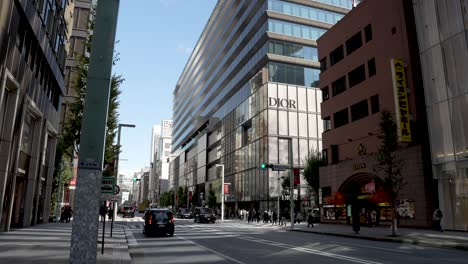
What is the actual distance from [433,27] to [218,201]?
52743 mm

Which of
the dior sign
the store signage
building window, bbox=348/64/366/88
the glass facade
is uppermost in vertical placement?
the glass facade

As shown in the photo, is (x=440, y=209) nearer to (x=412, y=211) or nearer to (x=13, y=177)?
(x=412, y=211)

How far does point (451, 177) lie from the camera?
24.8 m

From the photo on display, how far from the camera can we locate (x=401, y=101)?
27.7 m

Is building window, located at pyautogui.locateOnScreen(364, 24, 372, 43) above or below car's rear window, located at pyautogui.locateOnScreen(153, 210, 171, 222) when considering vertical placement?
above

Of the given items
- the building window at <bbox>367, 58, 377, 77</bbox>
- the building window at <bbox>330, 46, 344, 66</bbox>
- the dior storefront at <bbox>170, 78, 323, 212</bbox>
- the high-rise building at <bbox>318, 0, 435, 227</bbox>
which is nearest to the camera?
the high-rise building at <bbox>318, 0, 435, 227</bbox>

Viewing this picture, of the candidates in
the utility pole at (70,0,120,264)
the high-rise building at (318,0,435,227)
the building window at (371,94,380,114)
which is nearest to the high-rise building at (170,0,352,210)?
the high-rise building at (318,0,435,227)

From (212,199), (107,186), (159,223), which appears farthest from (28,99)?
(212,199)

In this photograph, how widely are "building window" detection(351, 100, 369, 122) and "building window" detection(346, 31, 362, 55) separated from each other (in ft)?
18.5

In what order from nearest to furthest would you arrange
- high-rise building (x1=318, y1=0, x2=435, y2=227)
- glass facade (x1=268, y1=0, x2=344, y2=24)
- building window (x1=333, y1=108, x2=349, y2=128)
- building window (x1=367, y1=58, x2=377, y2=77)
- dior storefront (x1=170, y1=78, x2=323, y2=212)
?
high-rise building (x1=318, y1=0, x2=435, y2=227) < building window (x1=367, y1=58, x2=377, y2=77) < building window (x1=333, y1=108, x2=349, y2=128) < dior storefront (x1=170, y1=78, x2=323, y2=212) < glass facade (x1=268, y1=0, x2=344, y2=24)

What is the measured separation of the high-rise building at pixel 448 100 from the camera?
2408 cm

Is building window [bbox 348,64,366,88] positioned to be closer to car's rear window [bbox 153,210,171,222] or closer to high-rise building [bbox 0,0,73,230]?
car's rear window [bbox 153,210,171,222]

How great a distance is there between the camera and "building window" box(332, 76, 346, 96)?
38250 mm

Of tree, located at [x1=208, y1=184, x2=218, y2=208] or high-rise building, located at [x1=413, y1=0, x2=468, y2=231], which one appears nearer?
high-rise building, located at [x1=413, y1=0, x2=468, y2=231]
